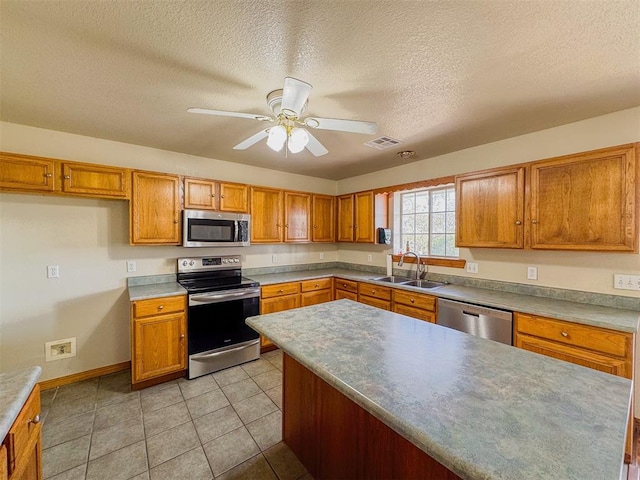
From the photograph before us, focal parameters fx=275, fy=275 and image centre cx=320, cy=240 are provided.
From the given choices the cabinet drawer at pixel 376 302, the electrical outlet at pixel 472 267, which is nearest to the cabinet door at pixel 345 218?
the cabinet drawer at pixel 376 302

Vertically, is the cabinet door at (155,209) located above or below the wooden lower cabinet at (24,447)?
above

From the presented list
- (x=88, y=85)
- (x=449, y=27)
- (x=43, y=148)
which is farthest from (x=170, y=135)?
(x=449, y=27)

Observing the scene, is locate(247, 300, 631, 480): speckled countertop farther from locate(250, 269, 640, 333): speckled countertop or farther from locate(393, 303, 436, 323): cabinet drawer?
locate(393, 303, 436, 323): cabinet drawer

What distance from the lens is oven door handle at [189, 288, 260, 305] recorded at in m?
2.78

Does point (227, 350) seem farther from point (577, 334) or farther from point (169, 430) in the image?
point (577, 334)

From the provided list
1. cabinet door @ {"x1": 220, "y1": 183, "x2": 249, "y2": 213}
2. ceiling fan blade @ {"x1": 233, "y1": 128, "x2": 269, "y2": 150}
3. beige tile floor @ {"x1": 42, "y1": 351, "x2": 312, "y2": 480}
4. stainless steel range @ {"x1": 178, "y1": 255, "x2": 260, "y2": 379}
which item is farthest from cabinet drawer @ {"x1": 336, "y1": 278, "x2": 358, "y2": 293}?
ceiling fan blade @ {"x1": 233, "y1": 128, "x2": 269, "y2": 150}

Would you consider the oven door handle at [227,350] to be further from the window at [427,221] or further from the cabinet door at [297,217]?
the window at [427,221]

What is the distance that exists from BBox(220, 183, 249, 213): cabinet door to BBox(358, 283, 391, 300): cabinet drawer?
1791mm

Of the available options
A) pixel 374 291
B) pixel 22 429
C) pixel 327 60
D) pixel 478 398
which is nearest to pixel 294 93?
pixel 327 60

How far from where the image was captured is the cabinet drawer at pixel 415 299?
2779mm

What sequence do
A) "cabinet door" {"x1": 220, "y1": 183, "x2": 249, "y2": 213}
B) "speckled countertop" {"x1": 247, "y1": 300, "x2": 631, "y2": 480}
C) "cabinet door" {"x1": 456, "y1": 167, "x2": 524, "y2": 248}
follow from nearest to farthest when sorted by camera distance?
"speckled countertop" {"x1": 247, "y1": 300, "x2": 631, "y2": 480}, "cabinet door" {"x1": 456, "y1": 167, "x2": 524, "y2": 248}, "cabinet door" {"x1": 220, "y1": 183, "x2": 249, "y2": 213}

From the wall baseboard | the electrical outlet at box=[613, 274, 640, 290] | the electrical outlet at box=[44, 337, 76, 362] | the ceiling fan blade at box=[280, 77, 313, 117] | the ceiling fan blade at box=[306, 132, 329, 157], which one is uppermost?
the ceiling fan blade at box=[280, 77, 313, 117]

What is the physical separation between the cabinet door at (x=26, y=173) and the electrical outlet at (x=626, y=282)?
4723mm

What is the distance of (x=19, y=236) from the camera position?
2.48 m
